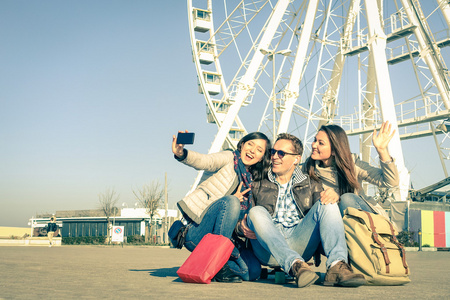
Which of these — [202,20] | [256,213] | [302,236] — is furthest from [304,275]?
[202,20]

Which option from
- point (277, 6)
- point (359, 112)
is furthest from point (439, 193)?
point (277, 6)

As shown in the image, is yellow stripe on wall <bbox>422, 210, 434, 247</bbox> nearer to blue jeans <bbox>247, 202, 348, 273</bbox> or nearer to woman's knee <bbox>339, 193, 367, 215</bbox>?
woman's knee <bbox>339, 193, 367, 215</bbox>

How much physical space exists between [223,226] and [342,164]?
116 centimetres

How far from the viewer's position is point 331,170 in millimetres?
4344

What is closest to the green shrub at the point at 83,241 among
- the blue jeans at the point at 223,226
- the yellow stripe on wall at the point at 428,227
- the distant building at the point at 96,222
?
the distant building at the point at 96,222

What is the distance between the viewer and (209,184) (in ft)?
13.5

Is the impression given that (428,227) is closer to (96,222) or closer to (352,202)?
(352,202)

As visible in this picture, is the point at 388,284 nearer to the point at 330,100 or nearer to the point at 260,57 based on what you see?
the point at 260,57

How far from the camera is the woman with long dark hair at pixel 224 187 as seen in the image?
4.00m

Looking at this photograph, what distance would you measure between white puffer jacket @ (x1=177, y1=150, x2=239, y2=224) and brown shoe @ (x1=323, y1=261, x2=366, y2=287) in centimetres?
104

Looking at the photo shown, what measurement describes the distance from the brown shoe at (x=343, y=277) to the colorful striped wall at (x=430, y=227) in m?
19.4

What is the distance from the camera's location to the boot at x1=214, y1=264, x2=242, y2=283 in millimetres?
3846

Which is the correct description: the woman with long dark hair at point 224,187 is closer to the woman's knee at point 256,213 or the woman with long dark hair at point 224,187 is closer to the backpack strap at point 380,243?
the woman's knee at point 256,213

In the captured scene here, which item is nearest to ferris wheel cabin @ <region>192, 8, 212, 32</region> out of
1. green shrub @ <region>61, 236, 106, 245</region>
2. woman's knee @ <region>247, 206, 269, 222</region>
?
green shrub @ <region>61, 236, 106, 245</region>
